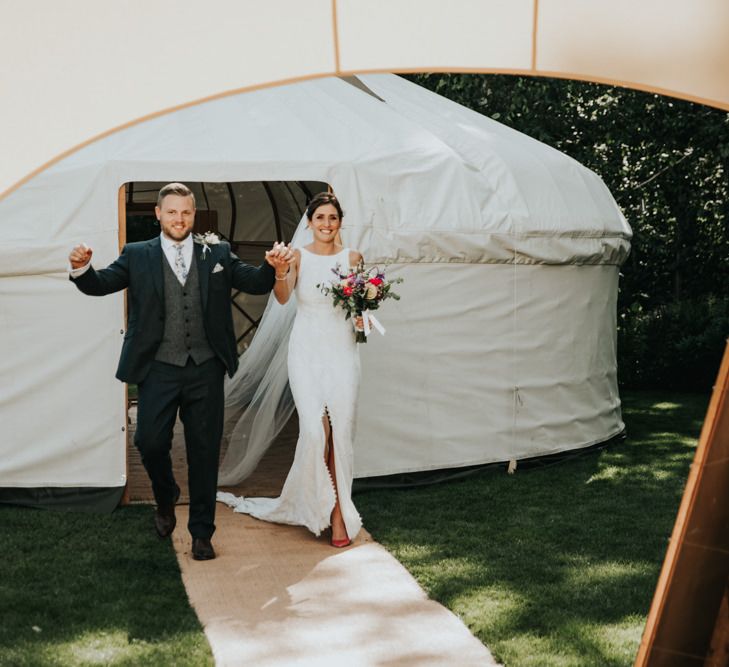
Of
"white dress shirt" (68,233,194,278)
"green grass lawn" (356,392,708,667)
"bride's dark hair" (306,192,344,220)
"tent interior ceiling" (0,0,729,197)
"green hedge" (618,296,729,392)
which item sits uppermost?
"tent interior ceiling" (0,0,729,197)

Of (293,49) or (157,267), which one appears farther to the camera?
(157,267)

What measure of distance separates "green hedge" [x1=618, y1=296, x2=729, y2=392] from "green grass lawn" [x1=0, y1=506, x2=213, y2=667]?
816 cm

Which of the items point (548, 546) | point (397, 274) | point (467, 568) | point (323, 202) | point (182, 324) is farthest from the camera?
point (397, 274)

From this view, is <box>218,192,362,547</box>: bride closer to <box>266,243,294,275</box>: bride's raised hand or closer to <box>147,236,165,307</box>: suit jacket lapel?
<box>266,243,294,275</box>: bride's raised hand

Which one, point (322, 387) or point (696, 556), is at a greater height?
point (696, 556)

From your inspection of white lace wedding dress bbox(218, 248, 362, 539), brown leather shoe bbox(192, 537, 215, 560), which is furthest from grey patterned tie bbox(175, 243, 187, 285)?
brown leather shoe bbox(192, 537, 215, 560)

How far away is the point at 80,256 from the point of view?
4.75 m

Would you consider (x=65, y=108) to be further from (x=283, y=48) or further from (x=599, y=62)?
(x=599, y=62)

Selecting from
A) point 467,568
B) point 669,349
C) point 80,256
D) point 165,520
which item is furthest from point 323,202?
point 669,349

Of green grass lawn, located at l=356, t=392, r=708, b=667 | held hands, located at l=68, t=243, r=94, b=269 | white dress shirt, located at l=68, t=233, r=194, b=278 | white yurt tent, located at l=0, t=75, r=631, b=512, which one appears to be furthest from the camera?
white yurt tent, located at l=0, t=75, r=631, b=512

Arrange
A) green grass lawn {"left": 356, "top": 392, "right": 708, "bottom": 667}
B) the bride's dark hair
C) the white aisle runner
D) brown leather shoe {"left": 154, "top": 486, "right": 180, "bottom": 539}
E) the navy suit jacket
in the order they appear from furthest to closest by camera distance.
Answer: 1. the bride's dark hair
2. brown leather shoe {"left": 154, "top": 486, "right": 180, "bottom": 539}
3. the navy suit jacket
4. green grass lawn {"left": 356, "top": 392, "right": 708, "bottom": 667}
5. the white aisle runner

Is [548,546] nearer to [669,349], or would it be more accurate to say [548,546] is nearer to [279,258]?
[279,258]

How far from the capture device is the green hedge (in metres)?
12.7

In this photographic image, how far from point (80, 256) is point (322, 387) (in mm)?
1519
